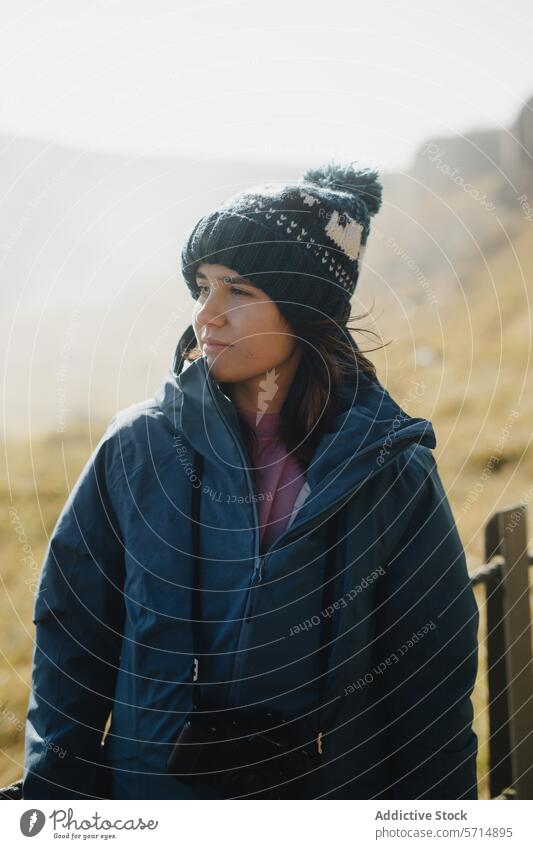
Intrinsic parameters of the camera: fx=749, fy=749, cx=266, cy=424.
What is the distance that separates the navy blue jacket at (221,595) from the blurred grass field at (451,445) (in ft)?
3.42

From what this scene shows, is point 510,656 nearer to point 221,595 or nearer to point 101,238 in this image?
point 221,595

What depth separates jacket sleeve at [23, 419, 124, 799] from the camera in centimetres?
A: 113

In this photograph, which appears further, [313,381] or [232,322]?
[313,381]

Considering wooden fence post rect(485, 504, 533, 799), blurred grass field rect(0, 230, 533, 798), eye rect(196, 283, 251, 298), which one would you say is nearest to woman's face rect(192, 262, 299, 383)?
eye rect(196, 283, 251, 298)

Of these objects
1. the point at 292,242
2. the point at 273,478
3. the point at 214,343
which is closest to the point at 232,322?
the point at 214,343

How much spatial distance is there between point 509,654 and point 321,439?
0.99 m

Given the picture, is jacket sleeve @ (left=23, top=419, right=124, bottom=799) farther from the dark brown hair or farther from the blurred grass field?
the blurred grass field

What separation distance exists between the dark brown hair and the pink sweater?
10 millimetres

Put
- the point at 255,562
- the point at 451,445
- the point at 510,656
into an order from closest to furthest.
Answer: the point at 255,562, the point at 510,656, the point at 451,445

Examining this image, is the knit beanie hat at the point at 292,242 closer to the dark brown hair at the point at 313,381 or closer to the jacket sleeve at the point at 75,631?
the dark brown hair at the point at 313,381

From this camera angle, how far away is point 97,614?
3.79 ft

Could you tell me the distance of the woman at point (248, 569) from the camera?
1117mm

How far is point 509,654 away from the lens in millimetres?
1829

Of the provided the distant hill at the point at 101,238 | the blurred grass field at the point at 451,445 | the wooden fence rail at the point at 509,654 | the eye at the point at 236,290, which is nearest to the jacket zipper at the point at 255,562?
the eye at the point at 236,290
